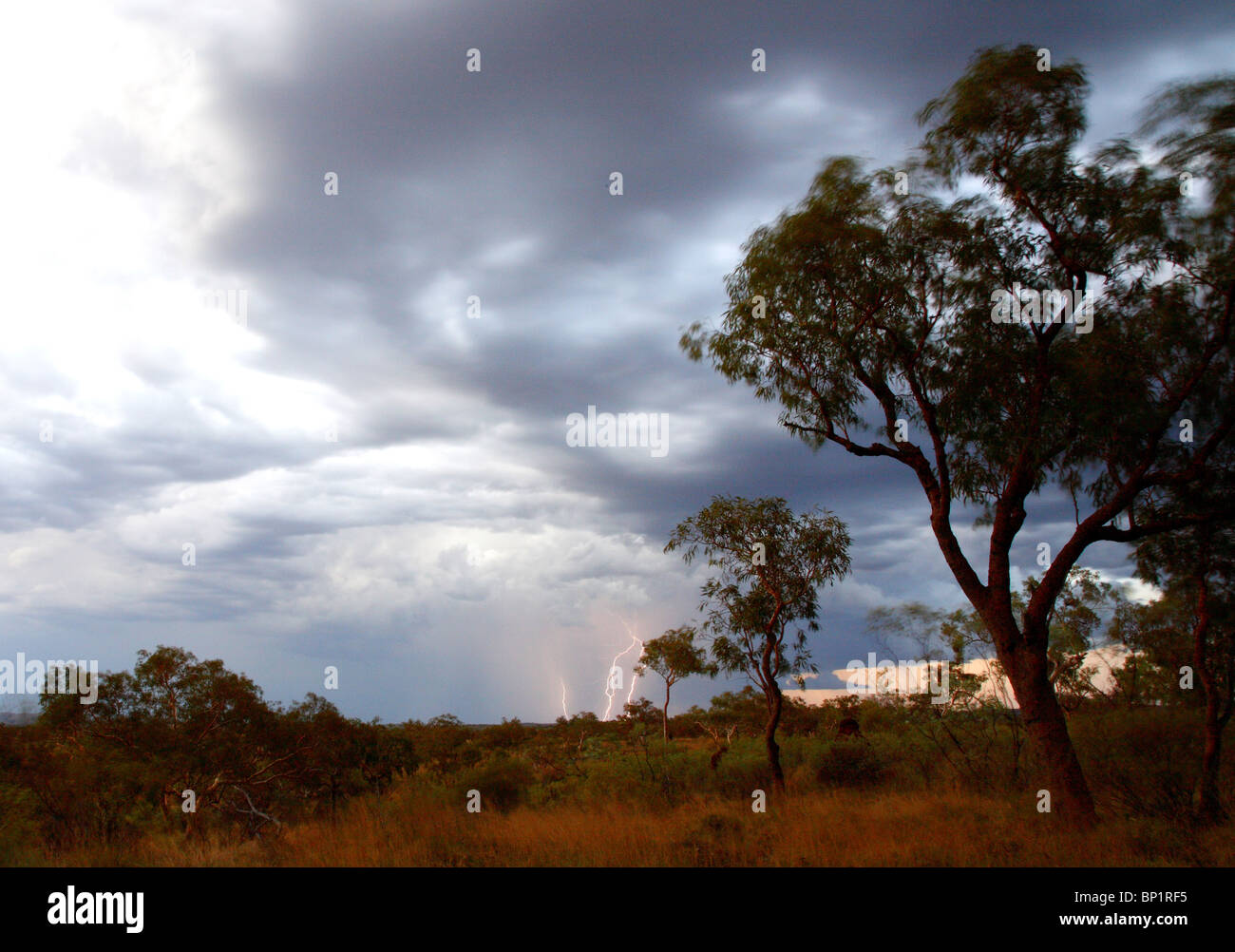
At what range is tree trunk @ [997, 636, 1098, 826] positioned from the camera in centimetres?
1239

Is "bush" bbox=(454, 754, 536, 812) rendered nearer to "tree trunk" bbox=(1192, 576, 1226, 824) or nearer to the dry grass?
the dry grass

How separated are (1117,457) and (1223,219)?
4.09 meters

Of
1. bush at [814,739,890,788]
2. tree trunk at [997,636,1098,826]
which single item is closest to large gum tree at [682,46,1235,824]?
tree trunk at [997,636,1098,826]

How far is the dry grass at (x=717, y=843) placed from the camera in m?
10.8

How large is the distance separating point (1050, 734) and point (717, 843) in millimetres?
5764

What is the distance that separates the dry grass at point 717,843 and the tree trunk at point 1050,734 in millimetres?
333

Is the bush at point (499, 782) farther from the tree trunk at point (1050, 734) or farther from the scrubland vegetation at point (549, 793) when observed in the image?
the tree trunk at point (1050, 734)

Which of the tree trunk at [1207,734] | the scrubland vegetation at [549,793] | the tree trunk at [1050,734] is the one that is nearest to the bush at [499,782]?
the scrubland vegetation at [549,793]

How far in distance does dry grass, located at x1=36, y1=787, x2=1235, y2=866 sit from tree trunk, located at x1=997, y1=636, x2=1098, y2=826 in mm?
333

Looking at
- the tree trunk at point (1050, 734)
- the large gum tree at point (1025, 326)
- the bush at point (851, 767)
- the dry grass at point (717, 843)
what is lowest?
the bush at point (851, 767)

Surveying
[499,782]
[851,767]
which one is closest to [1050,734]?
[851,767]
